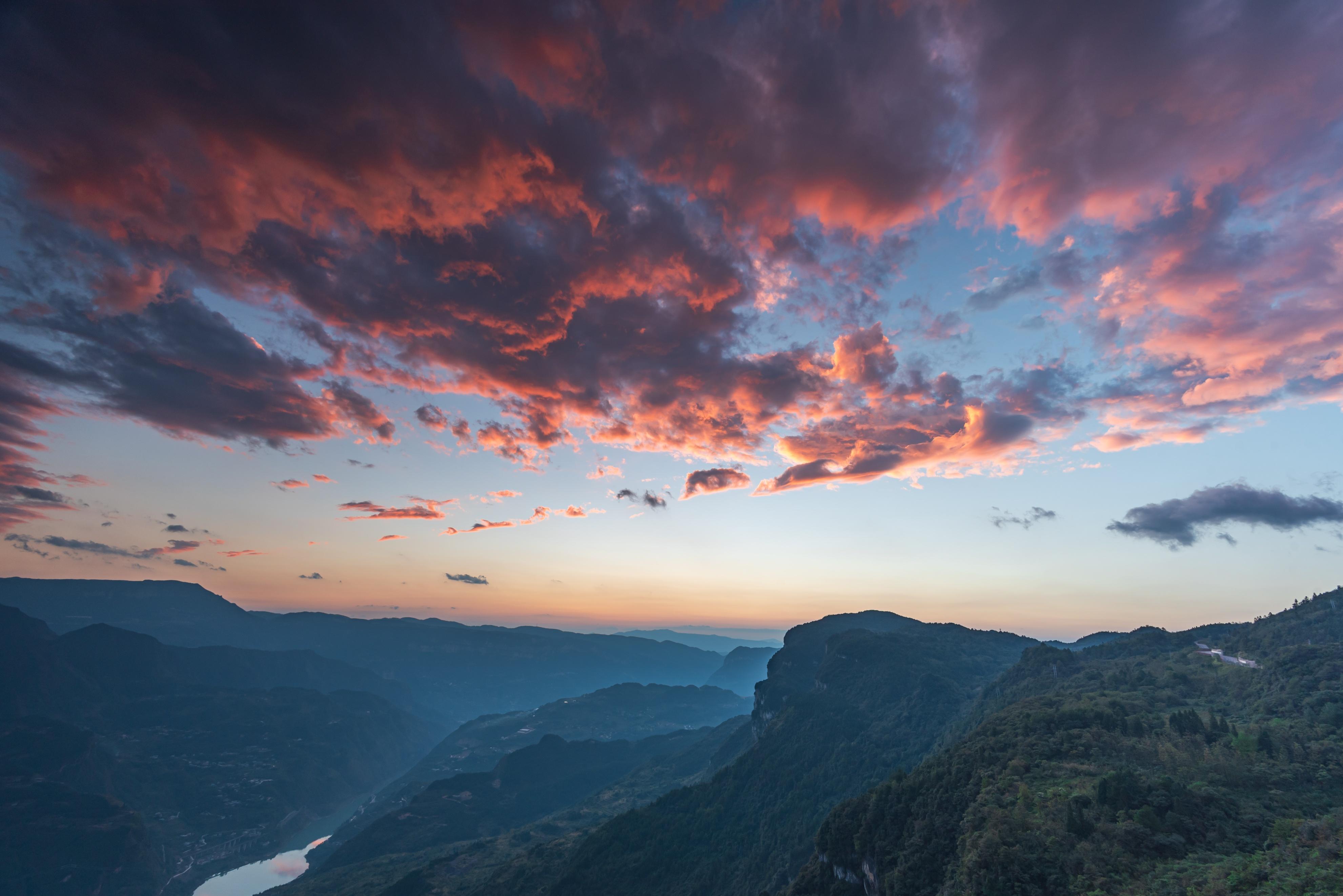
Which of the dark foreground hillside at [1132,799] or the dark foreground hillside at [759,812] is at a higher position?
the dark foreground hillside at [1132,799]

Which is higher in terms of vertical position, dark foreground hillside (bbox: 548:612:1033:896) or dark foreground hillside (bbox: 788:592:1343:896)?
dark foreground hillside (bbox: 788:592:1343:896)

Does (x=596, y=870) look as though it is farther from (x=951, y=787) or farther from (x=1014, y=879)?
(x=1014, y=879)

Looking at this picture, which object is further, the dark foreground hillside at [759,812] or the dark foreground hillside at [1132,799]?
the dark foreground hillside at [759,812]

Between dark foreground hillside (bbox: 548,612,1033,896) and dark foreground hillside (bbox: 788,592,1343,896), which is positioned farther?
dark foreground hillside (bbox: 548,612,1033,896)

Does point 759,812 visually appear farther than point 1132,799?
Yes

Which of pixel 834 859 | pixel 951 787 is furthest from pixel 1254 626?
pixel 834 859

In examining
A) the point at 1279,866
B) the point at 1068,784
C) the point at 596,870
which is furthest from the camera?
the point at 596,870

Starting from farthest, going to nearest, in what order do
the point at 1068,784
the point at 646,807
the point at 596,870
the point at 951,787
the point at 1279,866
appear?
the point at 646,807, the point at 596,870, the point at 951,787, the point at 1068,784, the point at 1279,866

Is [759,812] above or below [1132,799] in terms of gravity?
below
